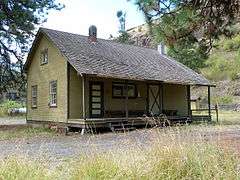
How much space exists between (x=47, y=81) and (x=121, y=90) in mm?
4633

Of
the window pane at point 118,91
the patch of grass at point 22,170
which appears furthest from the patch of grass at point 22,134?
the patch of grass at point 22,170

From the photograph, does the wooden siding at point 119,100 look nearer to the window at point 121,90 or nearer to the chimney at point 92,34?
the window at point 121,90

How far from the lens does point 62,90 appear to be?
2486cm

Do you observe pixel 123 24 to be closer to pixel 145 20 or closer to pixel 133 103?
pixel 133 103

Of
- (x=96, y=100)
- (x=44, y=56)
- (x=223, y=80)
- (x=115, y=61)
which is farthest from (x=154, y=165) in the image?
(x=223, y=80)

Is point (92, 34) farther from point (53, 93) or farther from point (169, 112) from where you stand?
point (169, 112)

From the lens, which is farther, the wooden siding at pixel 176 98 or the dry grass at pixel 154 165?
the wooden siding at pixel 176 98

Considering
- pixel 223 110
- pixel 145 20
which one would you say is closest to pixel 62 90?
pixel 145 20

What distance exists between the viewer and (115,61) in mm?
26516

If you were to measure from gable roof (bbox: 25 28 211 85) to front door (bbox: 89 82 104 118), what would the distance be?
1.40 metres

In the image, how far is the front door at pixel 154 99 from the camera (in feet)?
93.6

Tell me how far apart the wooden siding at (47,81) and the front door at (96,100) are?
4.95ft

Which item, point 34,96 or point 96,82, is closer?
point 96,82

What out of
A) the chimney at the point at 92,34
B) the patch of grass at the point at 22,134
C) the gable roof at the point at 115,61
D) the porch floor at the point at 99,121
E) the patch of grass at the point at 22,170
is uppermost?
the chimney at the point at 92,34
